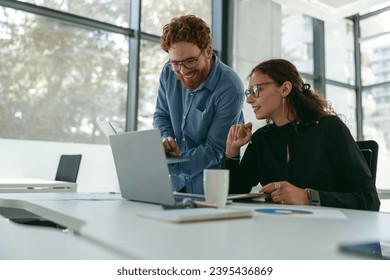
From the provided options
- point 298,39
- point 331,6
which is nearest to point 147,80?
point 331,6

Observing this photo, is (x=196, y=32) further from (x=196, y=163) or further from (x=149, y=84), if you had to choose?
(x=149, y=84)

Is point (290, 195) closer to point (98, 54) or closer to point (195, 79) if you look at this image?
point (195, 79)

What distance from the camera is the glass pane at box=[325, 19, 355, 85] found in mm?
6109

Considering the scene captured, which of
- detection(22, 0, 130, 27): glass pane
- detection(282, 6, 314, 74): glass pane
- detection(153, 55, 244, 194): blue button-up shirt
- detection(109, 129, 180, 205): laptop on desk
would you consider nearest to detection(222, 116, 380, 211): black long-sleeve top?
detection(153, 55, 244, 194): blue button-up shirt

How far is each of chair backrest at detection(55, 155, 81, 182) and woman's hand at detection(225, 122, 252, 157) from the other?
177 centimetres

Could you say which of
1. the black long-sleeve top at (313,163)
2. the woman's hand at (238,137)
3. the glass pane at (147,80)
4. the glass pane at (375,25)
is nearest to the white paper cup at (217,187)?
the black long-sleeve top at (313,163)

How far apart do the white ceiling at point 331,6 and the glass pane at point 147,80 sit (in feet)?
5.57

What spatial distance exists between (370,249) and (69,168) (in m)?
2.52

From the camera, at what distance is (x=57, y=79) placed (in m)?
3.67

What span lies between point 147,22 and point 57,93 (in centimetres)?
129

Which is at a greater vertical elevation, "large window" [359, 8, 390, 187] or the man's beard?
"large window" [359, 8, 390, 187]

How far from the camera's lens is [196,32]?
1612mm

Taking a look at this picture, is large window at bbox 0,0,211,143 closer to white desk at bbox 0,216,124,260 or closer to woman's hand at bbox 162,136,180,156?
woman's hand at bbox 162,136,180,156

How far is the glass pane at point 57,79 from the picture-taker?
3.48 metres
